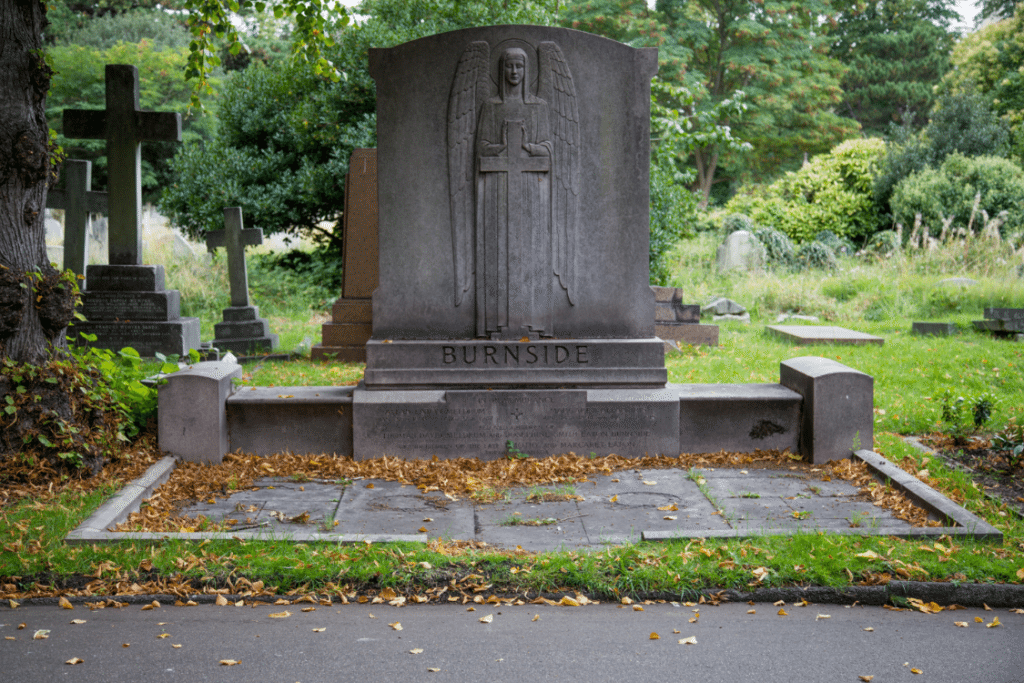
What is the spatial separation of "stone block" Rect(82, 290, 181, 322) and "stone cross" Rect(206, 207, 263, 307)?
→ 7.55ft

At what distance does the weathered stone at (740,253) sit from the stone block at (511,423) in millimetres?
12782

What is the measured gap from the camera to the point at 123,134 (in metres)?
10.3

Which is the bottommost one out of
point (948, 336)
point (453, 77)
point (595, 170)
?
point (948, 336)

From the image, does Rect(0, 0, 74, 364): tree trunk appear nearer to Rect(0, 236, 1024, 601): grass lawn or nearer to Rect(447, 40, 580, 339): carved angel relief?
Rect(0, 236, 1024, 601): grass lawn

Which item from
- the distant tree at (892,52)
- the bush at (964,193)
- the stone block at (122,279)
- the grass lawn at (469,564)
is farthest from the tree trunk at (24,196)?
the distant tree at (892,52)

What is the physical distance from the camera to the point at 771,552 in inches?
168

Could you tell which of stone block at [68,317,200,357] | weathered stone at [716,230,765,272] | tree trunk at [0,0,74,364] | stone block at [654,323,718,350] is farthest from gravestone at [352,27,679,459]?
weathered stone at [716,230,765,272]

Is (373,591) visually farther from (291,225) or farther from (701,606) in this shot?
(291,225)

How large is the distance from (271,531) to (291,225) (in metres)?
13.8

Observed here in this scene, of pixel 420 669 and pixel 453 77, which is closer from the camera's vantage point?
pixel 420 669

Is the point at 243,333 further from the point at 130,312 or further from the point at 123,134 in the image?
the point at 123,134

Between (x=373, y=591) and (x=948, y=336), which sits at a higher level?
(x=948, y=336)

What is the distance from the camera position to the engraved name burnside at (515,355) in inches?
253

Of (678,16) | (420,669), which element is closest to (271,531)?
(420,669)
